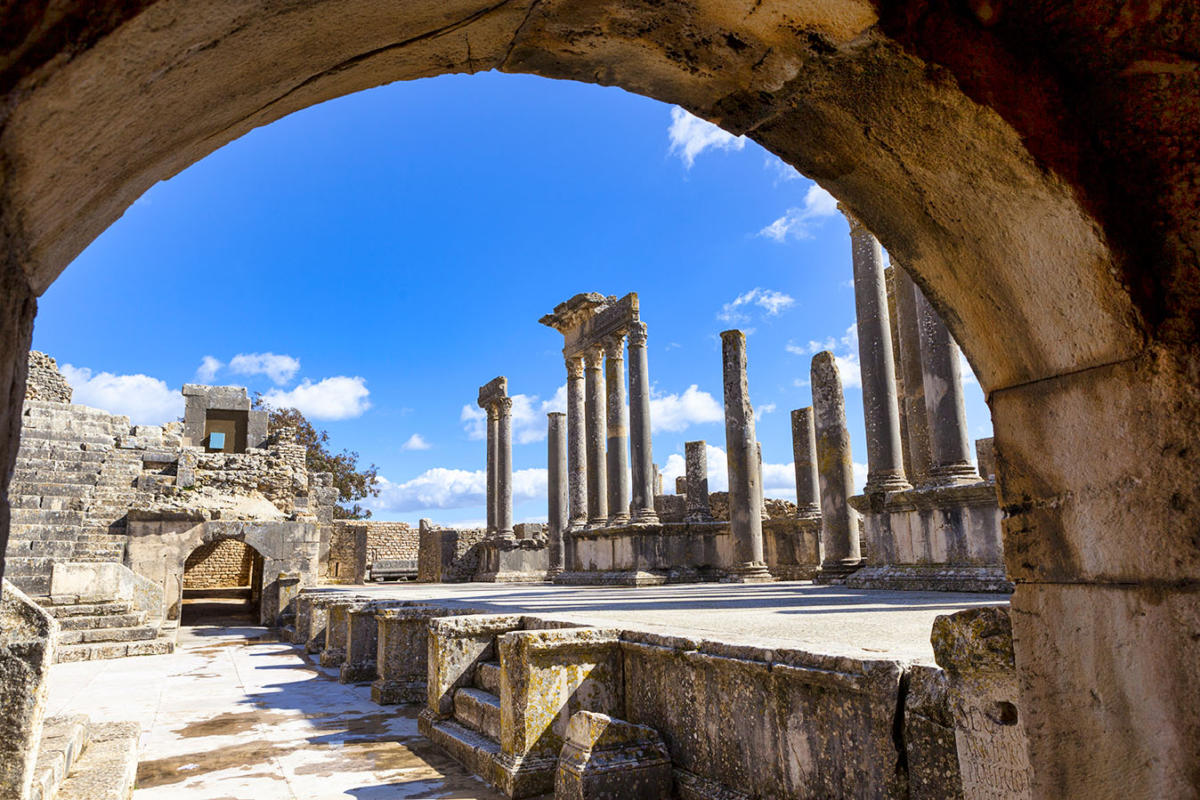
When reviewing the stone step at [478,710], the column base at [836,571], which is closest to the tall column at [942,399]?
the column base at [836,571]

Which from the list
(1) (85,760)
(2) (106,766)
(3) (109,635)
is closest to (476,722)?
(2) (106,766)

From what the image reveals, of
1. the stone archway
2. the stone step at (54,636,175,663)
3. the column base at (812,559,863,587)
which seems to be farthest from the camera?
the column base at (812,559,863,587)

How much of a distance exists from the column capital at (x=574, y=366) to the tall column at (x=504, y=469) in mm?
4013

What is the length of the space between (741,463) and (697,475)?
313 centimetres

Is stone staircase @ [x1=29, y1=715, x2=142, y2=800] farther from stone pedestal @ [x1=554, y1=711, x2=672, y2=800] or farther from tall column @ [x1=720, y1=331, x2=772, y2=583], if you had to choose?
tall column @ [x1=720, y1=331, x2=772, y2=583]

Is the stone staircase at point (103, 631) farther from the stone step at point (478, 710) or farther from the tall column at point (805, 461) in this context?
the tall column at point (805, 461)

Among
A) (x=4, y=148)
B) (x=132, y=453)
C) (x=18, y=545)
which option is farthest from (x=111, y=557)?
(x=4, y=148)

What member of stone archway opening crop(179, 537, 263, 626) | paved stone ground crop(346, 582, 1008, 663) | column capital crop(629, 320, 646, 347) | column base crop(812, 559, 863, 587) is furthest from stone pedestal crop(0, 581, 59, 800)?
column capital crop(629, 320, 646, 347)

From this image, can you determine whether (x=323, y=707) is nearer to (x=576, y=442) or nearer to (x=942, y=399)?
(x=942, y=399)

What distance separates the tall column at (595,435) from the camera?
1866 centimetres

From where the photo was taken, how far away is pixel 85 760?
467 centimetres

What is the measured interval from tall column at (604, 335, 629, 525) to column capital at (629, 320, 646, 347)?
1.76 feet

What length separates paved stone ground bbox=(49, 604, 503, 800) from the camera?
4852 millimetres

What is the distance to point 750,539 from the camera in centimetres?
1439
